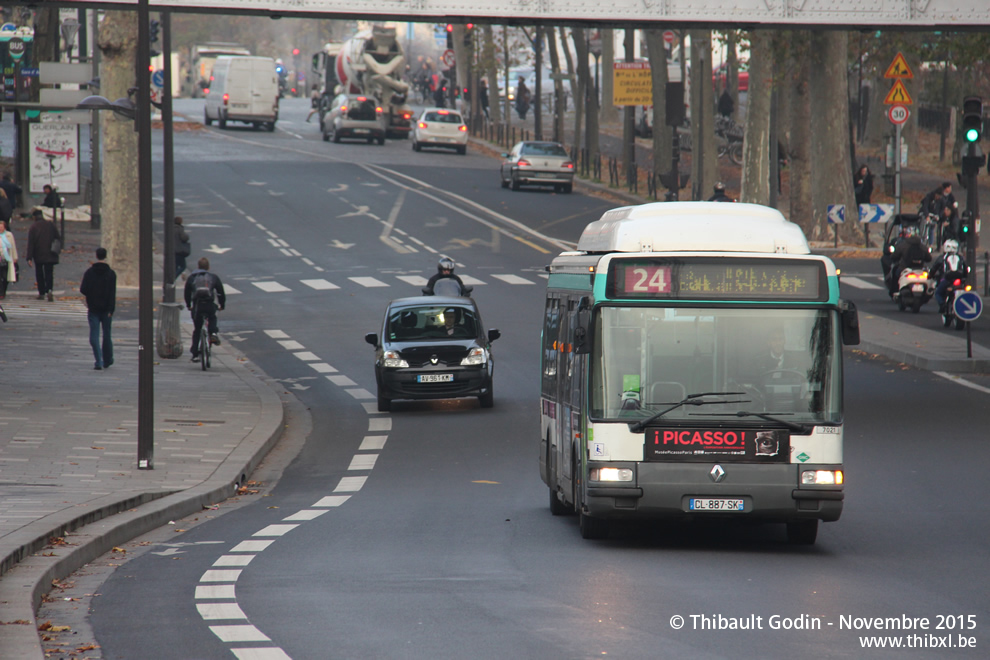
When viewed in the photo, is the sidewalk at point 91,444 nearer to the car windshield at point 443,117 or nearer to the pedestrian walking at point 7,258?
the pedestrian walking at point 7,258

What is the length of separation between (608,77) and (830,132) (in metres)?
41.7

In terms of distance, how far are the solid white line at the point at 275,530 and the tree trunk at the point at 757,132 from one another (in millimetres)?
32938

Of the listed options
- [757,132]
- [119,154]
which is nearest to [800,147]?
[757,132]

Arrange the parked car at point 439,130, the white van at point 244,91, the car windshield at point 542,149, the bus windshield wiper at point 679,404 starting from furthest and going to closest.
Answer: the white van at point 244,91
the parked car at point 439,130
the car windshield at point 542,149
the bus windshield wiper at point 679,404

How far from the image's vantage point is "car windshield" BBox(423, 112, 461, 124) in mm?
68125

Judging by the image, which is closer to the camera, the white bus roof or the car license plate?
the white bus roof

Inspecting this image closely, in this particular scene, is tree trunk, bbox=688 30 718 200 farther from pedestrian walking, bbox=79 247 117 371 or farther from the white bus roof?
the white bus roof

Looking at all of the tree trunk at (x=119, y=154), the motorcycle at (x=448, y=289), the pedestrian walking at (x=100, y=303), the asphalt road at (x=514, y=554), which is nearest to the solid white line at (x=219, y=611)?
the asphalt road at (x=514, y=554)

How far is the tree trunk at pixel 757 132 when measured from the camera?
44156 mm

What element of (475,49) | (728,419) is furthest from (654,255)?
(475,49)

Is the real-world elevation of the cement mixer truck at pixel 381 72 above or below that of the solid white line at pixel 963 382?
above

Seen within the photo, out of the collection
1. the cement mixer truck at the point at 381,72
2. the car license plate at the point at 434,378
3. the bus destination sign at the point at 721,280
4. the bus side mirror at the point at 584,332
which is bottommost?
the car license plate at the point at 434,378

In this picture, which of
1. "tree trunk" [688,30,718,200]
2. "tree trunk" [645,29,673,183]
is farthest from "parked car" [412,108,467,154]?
"tree trunk" [688,30,718,200]

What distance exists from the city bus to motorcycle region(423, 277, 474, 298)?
1237 centimetres
